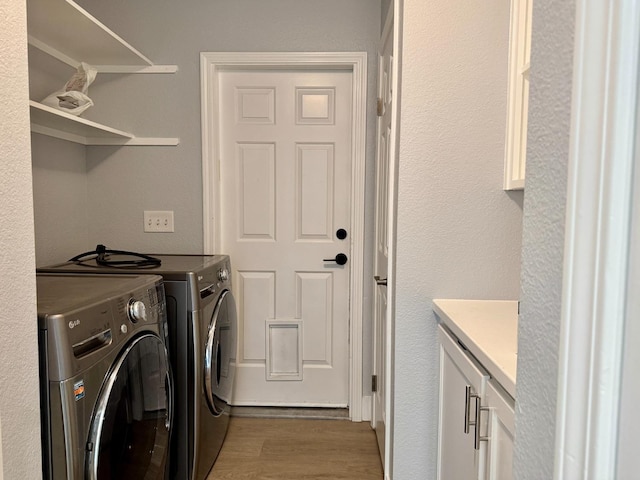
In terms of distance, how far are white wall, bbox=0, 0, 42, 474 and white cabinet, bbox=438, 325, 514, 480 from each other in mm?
1004

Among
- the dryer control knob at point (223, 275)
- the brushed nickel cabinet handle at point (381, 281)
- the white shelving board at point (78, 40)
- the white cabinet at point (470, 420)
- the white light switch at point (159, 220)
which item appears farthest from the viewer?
the white light switch at point (159, 220)

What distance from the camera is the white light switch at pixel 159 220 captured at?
2559 mm

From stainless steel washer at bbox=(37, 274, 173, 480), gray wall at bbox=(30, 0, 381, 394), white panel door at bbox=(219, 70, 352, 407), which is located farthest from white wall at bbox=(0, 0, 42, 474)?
white panel door at bbox=(219, 70, 352, 407)

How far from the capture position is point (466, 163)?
1653 mm

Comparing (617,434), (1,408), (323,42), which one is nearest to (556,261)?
(617,434)

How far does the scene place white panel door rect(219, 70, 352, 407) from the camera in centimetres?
258

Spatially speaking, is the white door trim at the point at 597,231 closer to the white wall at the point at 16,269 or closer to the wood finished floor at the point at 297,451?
the white wall at the point at 16,269

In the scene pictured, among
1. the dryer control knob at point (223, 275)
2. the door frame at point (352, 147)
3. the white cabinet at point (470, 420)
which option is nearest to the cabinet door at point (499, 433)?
the white cabinet at point (470, 420)

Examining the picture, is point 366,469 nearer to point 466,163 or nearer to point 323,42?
point 466,163

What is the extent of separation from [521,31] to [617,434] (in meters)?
1.44

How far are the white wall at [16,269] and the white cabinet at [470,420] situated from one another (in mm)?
1004

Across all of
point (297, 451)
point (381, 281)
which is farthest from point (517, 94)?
point (297, 451)

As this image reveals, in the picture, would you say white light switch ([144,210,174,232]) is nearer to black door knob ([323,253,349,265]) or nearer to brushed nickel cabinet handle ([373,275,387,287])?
black door knob ([323,253,349,265])

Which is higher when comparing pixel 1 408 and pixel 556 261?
pixel 556 261
